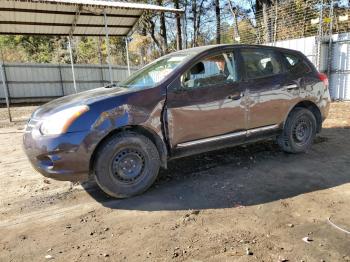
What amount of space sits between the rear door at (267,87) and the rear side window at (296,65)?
141 mm

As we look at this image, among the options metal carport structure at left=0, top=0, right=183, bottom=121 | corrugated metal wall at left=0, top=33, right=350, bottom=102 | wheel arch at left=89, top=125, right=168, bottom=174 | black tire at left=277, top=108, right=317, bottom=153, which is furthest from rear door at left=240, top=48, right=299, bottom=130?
corrugated metal wall at left=0, top=33, right=350, bottom=102

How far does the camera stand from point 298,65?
5.27 metres

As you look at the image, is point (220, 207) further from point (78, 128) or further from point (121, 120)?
point (78, 128)

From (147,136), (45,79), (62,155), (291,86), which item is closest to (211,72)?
(147,136)

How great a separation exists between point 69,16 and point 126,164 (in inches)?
372

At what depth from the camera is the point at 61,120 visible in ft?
11.7

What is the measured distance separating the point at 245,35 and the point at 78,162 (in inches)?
512

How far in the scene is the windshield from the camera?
Answer: 4.27 meters

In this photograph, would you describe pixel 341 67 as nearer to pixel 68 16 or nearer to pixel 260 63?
pixel 260 63

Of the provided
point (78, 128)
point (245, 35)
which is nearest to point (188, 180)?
point (78, 128)

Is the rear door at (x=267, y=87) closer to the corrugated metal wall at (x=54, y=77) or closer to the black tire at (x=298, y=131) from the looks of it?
the black tire at (x=298, y=131)

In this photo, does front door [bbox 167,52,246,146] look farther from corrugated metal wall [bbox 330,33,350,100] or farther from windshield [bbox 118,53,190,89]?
corrugated metal wall [bbox 330,33,350,100]

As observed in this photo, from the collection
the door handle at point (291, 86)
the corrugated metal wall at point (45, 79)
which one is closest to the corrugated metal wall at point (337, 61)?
the door handle at point (291, 86)

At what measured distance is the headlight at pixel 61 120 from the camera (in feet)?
11.6
